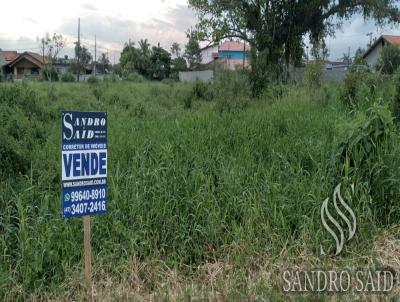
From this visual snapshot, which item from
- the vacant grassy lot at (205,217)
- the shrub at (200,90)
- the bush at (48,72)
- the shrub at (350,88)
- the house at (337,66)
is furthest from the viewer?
the bush at (48,72)

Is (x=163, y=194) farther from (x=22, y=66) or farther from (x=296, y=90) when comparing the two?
(x=22, y=66)

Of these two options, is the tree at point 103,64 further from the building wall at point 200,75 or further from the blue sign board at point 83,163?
the blue sign board at point 83,163

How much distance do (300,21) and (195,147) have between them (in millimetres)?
20689

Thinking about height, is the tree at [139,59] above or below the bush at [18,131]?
above

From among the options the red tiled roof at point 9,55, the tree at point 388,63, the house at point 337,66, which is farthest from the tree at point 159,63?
the tree at point 388,63

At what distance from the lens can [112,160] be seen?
16.2 feet

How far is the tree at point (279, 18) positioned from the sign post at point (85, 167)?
20432mm

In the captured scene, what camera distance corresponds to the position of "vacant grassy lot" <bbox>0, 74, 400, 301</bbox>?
2.99 m

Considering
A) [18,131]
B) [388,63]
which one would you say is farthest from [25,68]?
[388,63]

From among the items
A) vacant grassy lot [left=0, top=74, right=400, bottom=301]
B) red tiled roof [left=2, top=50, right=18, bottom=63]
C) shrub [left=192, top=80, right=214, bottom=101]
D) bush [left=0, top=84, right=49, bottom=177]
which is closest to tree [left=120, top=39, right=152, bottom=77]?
→ red tiled roof [left=2, top=50, right=18, bottom=63]

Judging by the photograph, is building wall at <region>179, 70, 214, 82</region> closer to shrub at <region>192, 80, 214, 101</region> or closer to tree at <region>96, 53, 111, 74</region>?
shrub at <region>192, 80, 214, 101</region>

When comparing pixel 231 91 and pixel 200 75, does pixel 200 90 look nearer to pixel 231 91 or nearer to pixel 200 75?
pixel 231 91

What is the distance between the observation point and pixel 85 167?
2844 mm

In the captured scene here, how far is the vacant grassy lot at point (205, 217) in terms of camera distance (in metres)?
2.99
